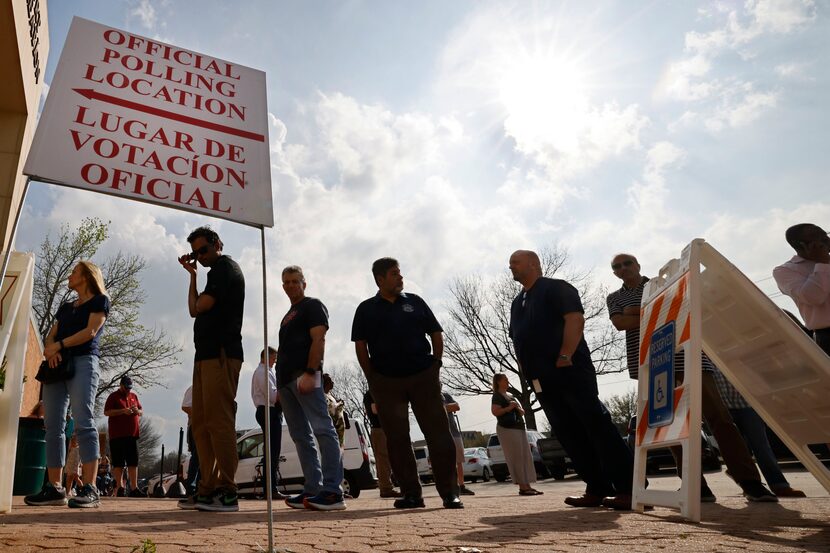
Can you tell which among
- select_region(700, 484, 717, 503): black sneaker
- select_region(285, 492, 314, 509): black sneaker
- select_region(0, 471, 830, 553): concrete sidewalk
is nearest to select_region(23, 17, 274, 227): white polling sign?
select_region(0, 471, 830, 553): concrete sidewalk

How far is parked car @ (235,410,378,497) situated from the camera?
992 centimetres

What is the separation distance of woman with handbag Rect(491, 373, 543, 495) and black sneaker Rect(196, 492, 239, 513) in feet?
12.2

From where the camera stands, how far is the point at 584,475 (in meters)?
4.14

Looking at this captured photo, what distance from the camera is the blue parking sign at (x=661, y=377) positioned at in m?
3.12

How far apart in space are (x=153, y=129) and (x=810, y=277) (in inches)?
153

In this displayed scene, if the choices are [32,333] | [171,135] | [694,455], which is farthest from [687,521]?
[32,333]

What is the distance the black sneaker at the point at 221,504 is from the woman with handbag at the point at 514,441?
12.2 ft

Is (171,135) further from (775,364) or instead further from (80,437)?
(775,364)

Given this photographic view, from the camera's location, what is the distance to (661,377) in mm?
3248

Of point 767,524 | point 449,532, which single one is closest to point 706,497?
point 767,524

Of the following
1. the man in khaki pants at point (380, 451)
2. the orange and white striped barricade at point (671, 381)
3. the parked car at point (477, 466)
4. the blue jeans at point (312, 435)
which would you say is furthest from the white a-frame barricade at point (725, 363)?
the parked car at point (477, 466)

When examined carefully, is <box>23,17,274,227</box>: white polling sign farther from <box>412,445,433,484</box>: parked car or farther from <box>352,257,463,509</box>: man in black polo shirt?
<box>412,445,433,484</box>: parked car

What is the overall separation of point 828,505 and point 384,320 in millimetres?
3180

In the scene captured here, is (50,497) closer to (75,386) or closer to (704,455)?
(75,386)
